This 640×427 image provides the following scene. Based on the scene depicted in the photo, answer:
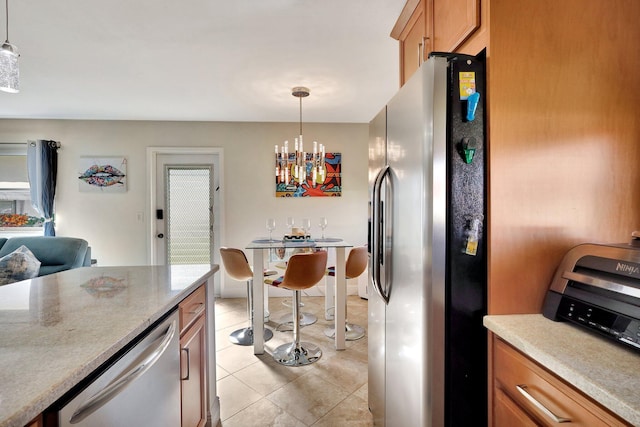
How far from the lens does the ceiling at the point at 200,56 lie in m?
1.82

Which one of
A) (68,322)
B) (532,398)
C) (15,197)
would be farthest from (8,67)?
(15,197)

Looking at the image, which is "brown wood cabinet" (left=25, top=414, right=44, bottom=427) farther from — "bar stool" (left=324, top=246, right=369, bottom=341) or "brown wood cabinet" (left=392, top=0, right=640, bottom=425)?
"bar stool" (left=324, top=246, right=369, bottom=341)

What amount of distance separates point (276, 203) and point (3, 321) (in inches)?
130

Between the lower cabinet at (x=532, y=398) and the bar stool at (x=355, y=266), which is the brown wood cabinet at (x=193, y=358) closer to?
the lower cabinet at (x=532, y=398)

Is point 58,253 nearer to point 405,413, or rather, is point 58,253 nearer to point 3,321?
point 3,321

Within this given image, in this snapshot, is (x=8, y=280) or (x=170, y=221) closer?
(x=8, y=280)

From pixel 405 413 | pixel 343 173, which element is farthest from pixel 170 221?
pixel 405 413

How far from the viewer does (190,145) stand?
13.5ft

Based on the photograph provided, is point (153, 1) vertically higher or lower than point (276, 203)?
higher

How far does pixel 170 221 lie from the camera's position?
163 inches

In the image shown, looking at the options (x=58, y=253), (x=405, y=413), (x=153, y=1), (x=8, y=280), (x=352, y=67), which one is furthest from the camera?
(x=58, y=253)

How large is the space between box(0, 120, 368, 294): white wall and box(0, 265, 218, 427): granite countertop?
8.37 feet

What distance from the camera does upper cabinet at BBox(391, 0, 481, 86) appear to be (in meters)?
1.16

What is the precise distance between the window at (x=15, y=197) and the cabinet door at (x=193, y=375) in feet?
13.0
